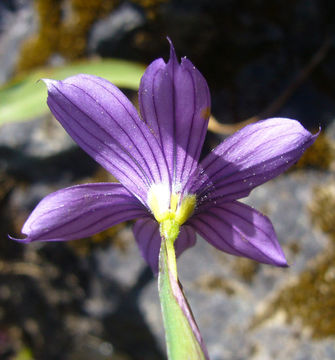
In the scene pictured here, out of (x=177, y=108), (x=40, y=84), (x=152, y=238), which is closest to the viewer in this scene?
(x=177, y=108)

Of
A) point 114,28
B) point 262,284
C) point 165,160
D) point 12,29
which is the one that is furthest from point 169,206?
point 12,29

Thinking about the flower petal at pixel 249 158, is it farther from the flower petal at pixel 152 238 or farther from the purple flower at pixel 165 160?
the flower petal at pixel 152 238

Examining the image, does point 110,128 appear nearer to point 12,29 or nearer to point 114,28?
point 114,28

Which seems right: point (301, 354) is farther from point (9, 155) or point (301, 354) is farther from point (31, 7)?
point (31, 7)

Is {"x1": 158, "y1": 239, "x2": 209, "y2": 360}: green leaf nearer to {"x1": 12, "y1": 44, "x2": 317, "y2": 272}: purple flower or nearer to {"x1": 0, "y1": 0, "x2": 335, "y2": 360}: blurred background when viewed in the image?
{"x1": 12, "y1": 44, "x2": 317, "y2": 272}: purple flower

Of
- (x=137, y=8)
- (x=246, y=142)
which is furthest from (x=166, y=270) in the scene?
(x=137, y=8)

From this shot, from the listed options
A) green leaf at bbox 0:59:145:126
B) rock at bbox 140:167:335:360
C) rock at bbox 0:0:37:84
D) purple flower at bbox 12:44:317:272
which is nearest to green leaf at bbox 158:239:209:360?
purple flower at bbox 12:44:317:272
